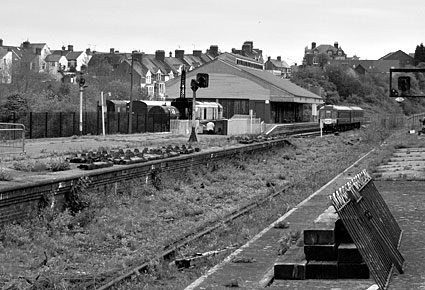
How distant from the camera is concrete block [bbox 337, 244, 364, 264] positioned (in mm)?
10023

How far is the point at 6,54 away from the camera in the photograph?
123250 mm

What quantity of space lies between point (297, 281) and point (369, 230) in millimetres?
1174

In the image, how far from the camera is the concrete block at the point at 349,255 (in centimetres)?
1002

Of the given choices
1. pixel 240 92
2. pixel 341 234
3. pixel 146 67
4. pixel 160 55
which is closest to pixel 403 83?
pixel 341 234

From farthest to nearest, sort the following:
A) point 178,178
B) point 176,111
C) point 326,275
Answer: point 176,111
point 178,178
point 326,275

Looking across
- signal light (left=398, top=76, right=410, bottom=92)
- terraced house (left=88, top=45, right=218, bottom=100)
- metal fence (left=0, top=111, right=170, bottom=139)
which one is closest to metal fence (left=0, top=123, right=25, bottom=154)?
metal fence (left=0, top=111, right=170, bottom=139)

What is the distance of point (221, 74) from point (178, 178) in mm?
62756

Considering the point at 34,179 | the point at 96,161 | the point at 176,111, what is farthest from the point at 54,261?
the point at 176,111

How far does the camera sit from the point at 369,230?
34.4ft

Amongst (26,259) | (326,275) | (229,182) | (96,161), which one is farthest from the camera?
(229,182)

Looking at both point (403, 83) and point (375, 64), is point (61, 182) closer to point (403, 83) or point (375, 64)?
point (403, 83)

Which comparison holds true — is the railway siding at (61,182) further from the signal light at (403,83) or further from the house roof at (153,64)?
the house roof at (153,64)

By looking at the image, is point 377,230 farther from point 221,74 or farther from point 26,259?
point 221,74

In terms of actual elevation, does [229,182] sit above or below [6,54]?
below
